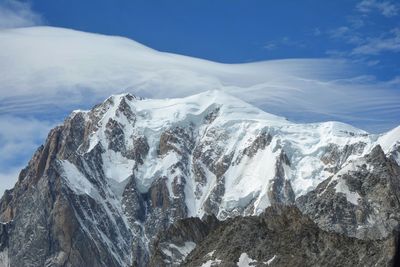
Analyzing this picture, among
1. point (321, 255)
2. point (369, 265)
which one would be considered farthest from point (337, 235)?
point (369, 265)

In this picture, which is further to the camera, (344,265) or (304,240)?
(304,240)

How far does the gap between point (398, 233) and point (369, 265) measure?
707 centimetres

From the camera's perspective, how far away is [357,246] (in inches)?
7343

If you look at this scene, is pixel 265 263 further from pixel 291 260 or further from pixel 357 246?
pixel 357 246

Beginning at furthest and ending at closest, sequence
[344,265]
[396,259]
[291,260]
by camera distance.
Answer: [291,260]
[344,265]
[396,259]

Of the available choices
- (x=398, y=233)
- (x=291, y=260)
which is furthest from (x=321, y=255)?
(x=398, y=233)

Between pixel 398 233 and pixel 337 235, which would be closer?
pixel 398 233

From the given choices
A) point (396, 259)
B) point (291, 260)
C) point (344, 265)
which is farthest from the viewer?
point (291, 260)

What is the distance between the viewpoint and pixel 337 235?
643 feet

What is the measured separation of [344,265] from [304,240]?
1717 cm

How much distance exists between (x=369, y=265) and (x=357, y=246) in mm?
11297

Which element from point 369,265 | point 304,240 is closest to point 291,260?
point 304,240

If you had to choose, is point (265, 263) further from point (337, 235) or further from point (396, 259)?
point (396, 259)

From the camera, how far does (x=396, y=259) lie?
17050cm
